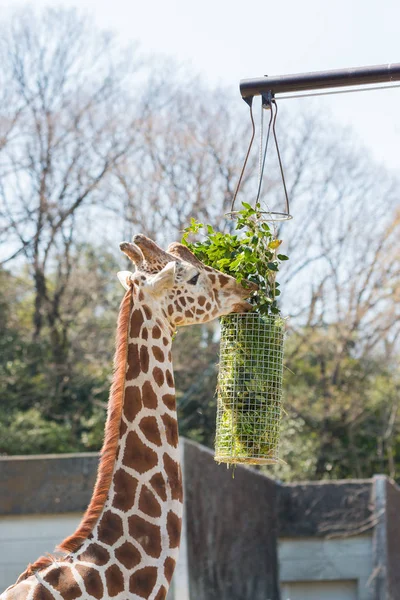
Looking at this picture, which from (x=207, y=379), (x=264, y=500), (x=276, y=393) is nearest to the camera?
(x=276, y=393)

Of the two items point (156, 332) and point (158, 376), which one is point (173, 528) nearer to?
point (158, 376)

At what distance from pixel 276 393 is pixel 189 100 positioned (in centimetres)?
1570

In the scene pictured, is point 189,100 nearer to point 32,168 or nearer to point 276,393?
point 32,168

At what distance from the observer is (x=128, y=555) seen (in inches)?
167

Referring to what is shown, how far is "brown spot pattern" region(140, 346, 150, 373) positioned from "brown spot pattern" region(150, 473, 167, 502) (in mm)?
481

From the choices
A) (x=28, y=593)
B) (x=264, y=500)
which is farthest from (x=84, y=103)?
(x=28, y=593)

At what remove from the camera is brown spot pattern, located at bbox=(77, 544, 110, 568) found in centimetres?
414

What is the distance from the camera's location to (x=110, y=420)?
4.42 m

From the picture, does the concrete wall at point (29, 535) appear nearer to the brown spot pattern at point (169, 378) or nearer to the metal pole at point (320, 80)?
the brown spot pattern at point (169, 378)

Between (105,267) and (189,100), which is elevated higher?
(189,100)

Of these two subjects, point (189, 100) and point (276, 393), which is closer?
point (276, 393)

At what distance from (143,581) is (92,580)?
0.25 m

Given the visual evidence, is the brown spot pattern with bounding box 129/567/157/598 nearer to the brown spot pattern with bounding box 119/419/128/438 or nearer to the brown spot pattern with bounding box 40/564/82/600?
the brown spot pattern with bounding box 40/564/82/600

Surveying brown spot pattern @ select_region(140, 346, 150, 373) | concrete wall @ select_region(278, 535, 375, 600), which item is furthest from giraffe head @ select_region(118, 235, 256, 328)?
concrete wall @ select_region(278, 535, 375, 600)
